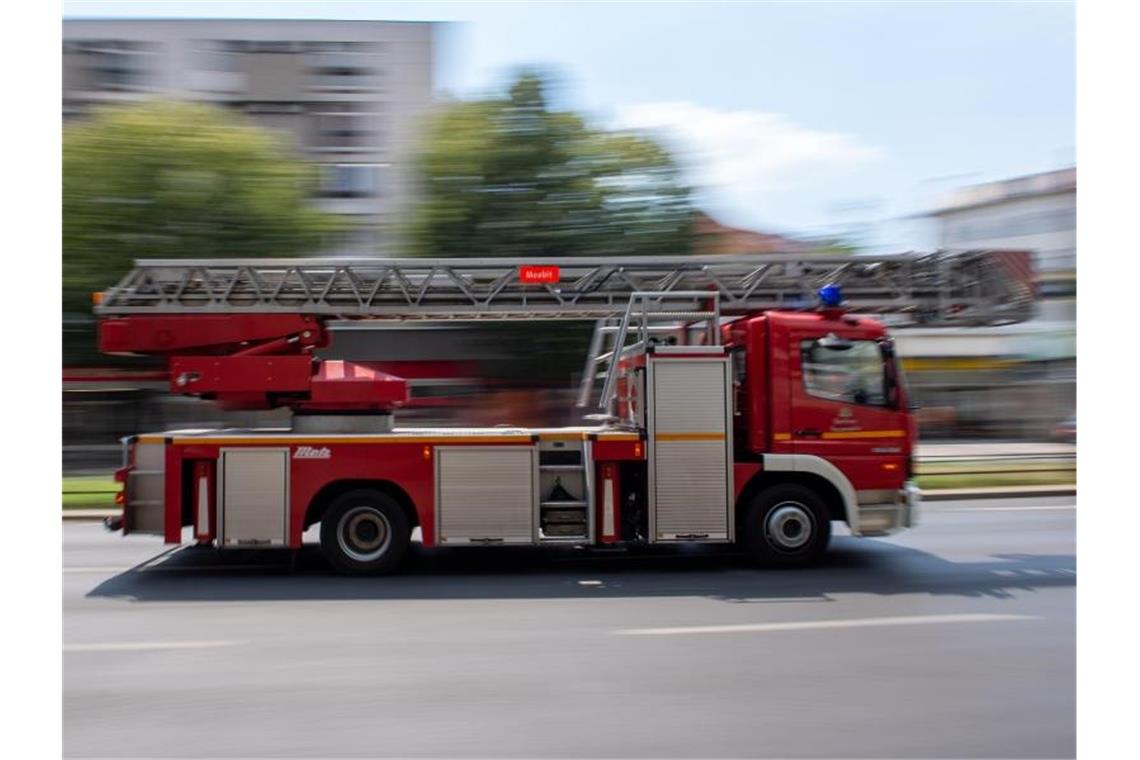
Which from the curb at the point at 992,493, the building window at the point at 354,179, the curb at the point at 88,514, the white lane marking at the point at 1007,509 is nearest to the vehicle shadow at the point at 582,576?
the curb at the point at 88,514

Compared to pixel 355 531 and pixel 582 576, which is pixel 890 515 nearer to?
pixel 582 576

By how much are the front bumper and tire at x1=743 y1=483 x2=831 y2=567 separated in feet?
1.15

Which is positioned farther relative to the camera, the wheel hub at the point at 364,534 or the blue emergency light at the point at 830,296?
the blue emergency light at the point at 830,296

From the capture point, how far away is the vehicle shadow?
30.5 feet

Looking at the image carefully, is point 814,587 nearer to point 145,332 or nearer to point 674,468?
point 674,468

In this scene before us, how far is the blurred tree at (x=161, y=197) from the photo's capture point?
25500 mm

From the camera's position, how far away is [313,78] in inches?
1721

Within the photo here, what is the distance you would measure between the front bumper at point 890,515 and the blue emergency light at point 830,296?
201 cm

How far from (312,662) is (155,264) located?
505cm

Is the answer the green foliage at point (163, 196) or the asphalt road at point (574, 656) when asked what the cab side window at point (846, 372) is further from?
the green foliage at point (163, 196)

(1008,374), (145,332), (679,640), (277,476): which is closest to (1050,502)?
(679,640)

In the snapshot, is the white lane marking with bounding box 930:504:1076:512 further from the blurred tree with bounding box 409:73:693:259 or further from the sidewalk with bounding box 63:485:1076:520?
the blurred tree with bounding box 409:73:693:259

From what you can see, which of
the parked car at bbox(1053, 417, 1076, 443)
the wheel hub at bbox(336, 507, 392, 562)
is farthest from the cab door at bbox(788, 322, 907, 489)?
the parked car at bbox(1053, 417, 1076, 443)

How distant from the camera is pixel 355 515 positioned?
10.2 meters
